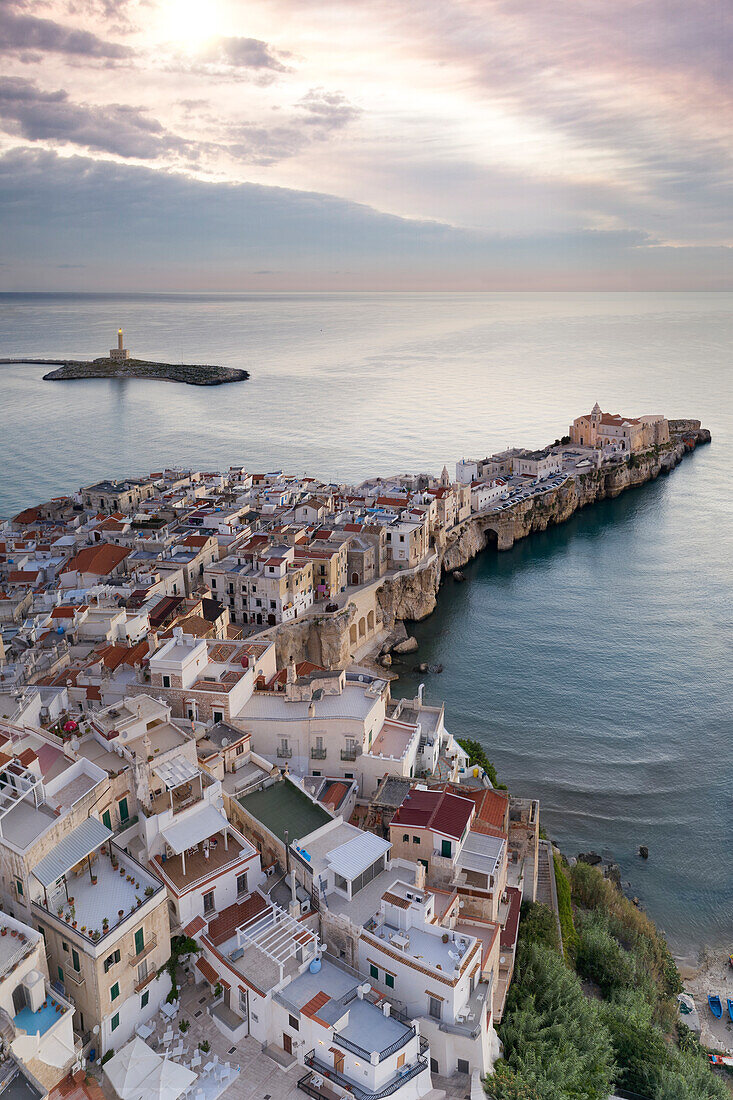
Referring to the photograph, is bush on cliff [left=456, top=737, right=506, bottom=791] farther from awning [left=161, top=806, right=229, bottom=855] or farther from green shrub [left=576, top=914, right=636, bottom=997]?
awning [left=161, top=806, right=229, bottom=855]

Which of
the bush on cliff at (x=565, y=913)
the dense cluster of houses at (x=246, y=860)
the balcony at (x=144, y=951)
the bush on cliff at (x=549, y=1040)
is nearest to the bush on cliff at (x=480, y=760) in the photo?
the dense cluster of houses at (x=246, y=860)

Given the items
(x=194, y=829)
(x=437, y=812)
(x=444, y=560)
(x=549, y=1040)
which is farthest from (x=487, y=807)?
(x=444, y=560)

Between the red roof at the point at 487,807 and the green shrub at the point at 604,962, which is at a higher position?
the red roof at the point at 487,807

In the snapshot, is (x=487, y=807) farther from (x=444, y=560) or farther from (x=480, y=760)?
(x=444, y=560)

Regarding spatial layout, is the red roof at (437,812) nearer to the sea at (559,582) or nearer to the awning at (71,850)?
the awning at (71,850)

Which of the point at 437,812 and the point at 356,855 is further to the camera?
the point at 437,812
